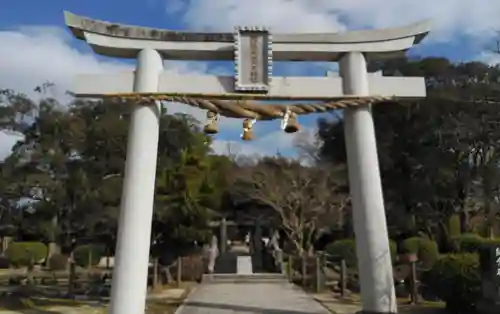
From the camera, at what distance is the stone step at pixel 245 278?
23.5 m

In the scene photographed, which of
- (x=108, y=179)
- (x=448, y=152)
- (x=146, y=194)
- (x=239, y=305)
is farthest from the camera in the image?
(x=448, y=152)

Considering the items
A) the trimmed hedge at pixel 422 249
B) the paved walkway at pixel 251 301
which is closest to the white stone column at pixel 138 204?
the paved walkway at pixel 251 301

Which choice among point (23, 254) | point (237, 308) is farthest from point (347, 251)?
point (23, 254)

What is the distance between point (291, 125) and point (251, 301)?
6662 mm

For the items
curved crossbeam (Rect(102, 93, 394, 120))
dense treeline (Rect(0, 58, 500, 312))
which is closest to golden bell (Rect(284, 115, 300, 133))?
curved crossbeam (Rect(102, 93, 394, 120))

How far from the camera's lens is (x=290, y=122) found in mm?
10578

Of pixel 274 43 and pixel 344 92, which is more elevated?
pixel 274 43

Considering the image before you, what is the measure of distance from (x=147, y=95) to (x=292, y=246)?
25787mm

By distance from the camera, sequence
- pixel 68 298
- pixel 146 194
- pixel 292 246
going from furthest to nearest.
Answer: pixel 292 246 < pixel 68 298 < pixel 146 194

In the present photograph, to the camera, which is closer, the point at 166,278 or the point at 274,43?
the point at 274,43

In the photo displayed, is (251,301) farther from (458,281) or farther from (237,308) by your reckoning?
(458,281)

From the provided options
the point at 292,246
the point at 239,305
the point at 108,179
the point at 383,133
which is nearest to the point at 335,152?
the point at 383,133

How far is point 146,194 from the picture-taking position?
Answer: 10.1 m

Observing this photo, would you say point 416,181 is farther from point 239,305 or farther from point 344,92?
point 344,92
